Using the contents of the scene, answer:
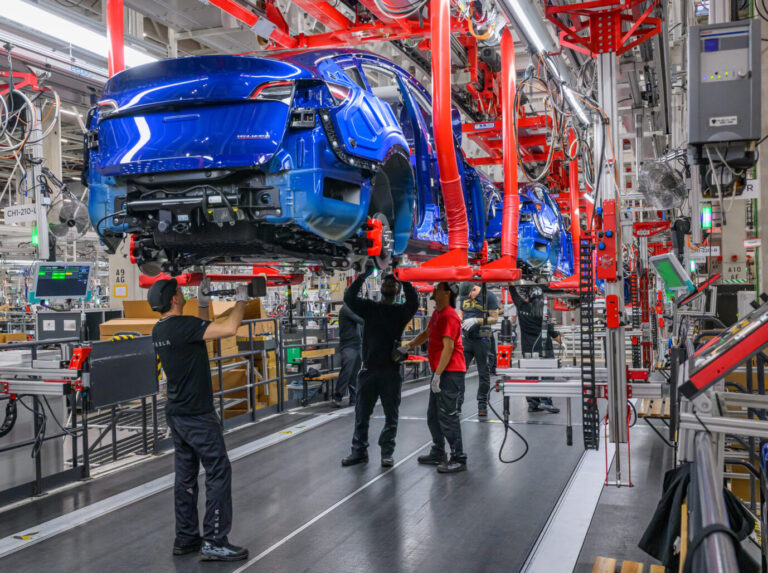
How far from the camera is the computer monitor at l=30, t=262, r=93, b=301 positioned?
668 cm

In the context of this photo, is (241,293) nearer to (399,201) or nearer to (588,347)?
(399,201)

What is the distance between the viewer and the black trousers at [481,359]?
346 inches

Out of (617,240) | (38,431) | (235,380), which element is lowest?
(235,380)

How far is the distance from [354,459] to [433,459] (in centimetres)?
77

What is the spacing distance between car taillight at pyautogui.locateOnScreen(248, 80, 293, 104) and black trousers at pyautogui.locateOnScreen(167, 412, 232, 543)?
2036mm

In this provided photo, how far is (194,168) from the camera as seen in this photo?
134 inches

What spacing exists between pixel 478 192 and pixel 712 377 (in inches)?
191

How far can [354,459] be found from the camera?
6.41m

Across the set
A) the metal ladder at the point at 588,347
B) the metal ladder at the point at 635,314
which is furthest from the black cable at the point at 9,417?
the metal ladder at the point at 635,314

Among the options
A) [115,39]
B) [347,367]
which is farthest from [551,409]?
[115,39]

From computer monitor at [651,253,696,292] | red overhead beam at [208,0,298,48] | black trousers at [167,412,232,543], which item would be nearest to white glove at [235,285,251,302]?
black trousers at [167,412,232,543]

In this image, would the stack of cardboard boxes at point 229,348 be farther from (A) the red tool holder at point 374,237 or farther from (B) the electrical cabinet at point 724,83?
(B) the electrical cabinet at point 724,83

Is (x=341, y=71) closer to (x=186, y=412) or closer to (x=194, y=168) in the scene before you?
(x=194, y=168)

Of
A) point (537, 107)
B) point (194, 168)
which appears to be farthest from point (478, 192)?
point (537, 107)
